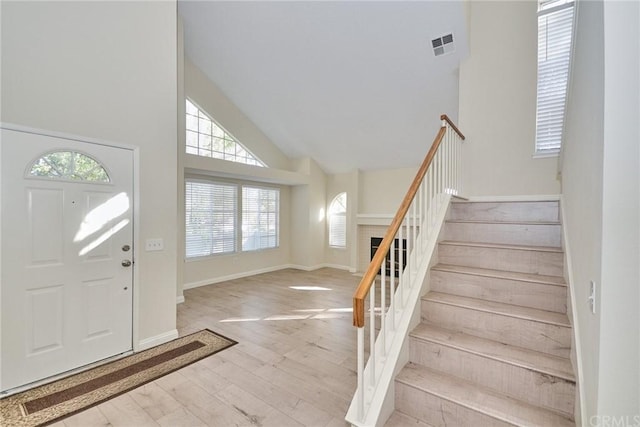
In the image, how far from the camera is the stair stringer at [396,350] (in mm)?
1584

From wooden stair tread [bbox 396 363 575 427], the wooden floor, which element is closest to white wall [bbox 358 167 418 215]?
the wooden floor

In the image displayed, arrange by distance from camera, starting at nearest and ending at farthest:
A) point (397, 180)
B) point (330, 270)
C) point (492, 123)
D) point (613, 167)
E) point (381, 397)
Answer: point (613, 167), point (381, 397), point (492, 123), point (397, 180), point (330, 270)

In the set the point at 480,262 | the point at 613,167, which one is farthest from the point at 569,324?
the point at 613,167

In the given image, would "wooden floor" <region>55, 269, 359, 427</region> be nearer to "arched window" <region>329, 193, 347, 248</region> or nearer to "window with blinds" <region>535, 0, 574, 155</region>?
"arched window" <region>329, 193, 347, 248</region>

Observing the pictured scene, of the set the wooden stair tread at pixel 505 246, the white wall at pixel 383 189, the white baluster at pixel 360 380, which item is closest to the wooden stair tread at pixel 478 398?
the white baluster at pixel 360 380

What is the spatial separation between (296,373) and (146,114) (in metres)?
2.84

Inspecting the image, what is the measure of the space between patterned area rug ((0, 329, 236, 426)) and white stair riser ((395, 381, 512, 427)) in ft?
6.23

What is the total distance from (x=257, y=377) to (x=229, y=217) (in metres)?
4.17

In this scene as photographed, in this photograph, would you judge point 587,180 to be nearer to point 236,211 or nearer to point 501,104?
point 501,104

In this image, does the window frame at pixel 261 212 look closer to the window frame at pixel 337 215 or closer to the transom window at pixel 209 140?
the transom window at pixel 209 140

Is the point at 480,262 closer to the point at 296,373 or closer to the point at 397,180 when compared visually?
the point at 296,373

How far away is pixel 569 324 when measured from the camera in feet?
5.50

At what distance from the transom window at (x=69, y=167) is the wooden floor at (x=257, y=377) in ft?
5.93

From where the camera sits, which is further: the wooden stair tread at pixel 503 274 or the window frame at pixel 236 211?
the window frame at pixel 236 211
